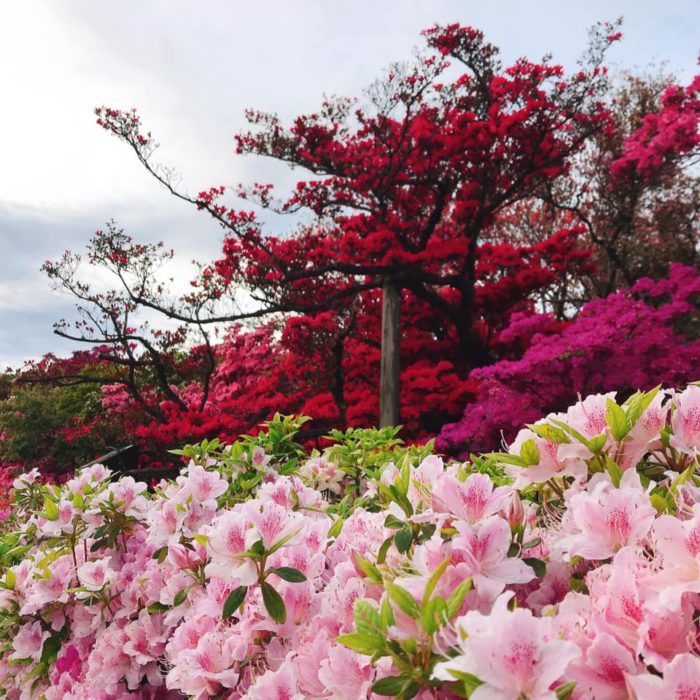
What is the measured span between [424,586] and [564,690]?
22 cm

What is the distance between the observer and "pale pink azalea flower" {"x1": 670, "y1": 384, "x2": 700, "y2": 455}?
98cm

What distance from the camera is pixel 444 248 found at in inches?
273

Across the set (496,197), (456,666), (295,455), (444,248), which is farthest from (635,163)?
(456,666)

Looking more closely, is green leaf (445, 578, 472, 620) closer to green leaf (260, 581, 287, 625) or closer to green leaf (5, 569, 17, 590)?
green leaf (260, 581, 287, 625)

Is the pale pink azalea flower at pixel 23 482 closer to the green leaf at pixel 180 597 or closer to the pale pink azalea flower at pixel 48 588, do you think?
the pale pink azalea flower at pixel 48 588

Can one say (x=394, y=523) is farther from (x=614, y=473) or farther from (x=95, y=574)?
(x=95, y=574)

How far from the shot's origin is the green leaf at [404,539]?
0.95m

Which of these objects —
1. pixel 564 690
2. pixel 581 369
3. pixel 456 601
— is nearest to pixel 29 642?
pixel 456 601

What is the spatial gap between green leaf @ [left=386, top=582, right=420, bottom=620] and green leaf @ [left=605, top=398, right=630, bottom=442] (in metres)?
0.49

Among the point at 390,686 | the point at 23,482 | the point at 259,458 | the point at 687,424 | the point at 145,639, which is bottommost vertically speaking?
the point at 145,639

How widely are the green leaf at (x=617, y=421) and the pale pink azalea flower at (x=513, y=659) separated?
47 centimetres

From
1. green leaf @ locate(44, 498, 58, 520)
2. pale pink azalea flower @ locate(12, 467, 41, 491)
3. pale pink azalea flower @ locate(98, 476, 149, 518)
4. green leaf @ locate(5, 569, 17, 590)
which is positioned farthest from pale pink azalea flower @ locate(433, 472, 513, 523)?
pale pink azalea flower @ locate(12, 467, 41, 491)

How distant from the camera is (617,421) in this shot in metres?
0.99

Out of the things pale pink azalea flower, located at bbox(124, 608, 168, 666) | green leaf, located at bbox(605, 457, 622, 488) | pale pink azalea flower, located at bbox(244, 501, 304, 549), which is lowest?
pale pink azalea flower, located at bbox(124, 608, 168, 666)
